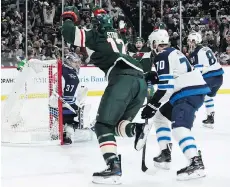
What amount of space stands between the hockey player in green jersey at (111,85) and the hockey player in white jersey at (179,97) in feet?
0.45

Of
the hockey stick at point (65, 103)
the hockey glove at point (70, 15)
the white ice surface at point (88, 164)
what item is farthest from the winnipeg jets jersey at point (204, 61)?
the hockey glove at point (70, 15)

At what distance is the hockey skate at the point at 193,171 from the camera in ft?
11.9

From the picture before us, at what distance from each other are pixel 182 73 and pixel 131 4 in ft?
24.8

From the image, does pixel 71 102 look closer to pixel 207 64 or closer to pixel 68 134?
pixel 68 134

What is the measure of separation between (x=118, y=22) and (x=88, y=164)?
7270 millimetres

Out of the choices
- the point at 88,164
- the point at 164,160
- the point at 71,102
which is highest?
the point at 71,102

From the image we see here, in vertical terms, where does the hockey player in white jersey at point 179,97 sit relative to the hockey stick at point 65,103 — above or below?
above

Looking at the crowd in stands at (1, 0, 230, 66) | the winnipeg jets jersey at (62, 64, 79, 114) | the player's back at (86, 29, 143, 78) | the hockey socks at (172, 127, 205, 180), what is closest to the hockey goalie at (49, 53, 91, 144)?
the winnipeg jets jersey at (62, 64, 79, 114)

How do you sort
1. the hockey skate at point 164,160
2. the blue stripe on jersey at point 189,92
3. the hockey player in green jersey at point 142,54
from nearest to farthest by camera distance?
the blue stripe on jersey at point 189,92 → the hockey skate at point 164,160 → the hockey player in green jersey at point 142,54

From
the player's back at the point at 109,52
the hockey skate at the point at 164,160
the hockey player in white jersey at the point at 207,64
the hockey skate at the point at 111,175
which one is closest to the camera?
the hockey skate at the point at 111,175

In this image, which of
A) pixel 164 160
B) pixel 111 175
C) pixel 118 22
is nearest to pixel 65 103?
pixel 164 160

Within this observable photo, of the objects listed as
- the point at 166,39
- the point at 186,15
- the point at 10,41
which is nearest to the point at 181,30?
the point at 186,15

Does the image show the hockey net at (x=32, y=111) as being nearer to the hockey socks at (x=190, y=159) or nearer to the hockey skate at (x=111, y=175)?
the hockey skate at (x=111, y=175)

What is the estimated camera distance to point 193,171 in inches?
143
